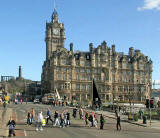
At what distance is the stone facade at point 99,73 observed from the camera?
392 ft

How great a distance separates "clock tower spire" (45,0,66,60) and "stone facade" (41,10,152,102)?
36.9 ft

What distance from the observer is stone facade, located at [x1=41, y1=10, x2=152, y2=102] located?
392 ft

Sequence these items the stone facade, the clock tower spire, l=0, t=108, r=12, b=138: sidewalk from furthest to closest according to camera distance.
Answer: the clock tower spire → the stone facade → l=0, t=108, r=12, b=138: sidewalk

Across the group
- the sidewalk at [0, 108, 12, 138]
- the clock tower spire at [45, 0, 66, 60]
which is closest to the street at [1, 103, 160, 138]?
the sidewalk at [0, 108, 12, 138]

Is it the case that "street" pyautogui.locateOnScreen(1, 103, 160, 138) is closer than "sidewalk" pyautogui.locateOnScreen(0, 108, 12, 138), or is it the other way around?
"street" pyautogui.locateOnScreen(1, 103, 160, 138)

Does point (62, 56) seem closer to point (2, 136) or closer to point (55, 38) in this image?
point (55, 38)

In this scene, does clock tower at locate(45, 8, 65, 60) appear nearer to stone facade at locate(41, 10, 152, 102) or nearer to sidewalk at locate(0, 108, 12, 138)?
stone facade at locate(41, 10, 152, 102)

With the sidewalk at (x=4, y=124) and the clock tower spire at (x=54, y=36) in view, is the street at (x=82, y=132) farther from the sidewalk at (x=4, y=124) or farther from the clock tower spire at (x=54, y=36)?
the clock tower spire at (x=54, y=36)

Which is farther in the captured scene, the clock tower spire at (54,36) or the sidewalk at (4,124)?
the clock tower spire at (54,36)

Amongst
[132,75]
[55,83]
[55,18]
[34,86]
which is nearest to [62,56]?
[55,83]

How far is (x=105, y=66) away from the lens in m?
123

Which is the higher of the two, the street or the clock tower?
the clock tower

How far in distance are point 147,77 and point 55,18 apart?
187 feet

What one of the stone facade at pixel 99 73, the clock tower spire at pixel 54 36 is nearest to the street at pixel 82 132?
the stone facade at pixel 99 73
